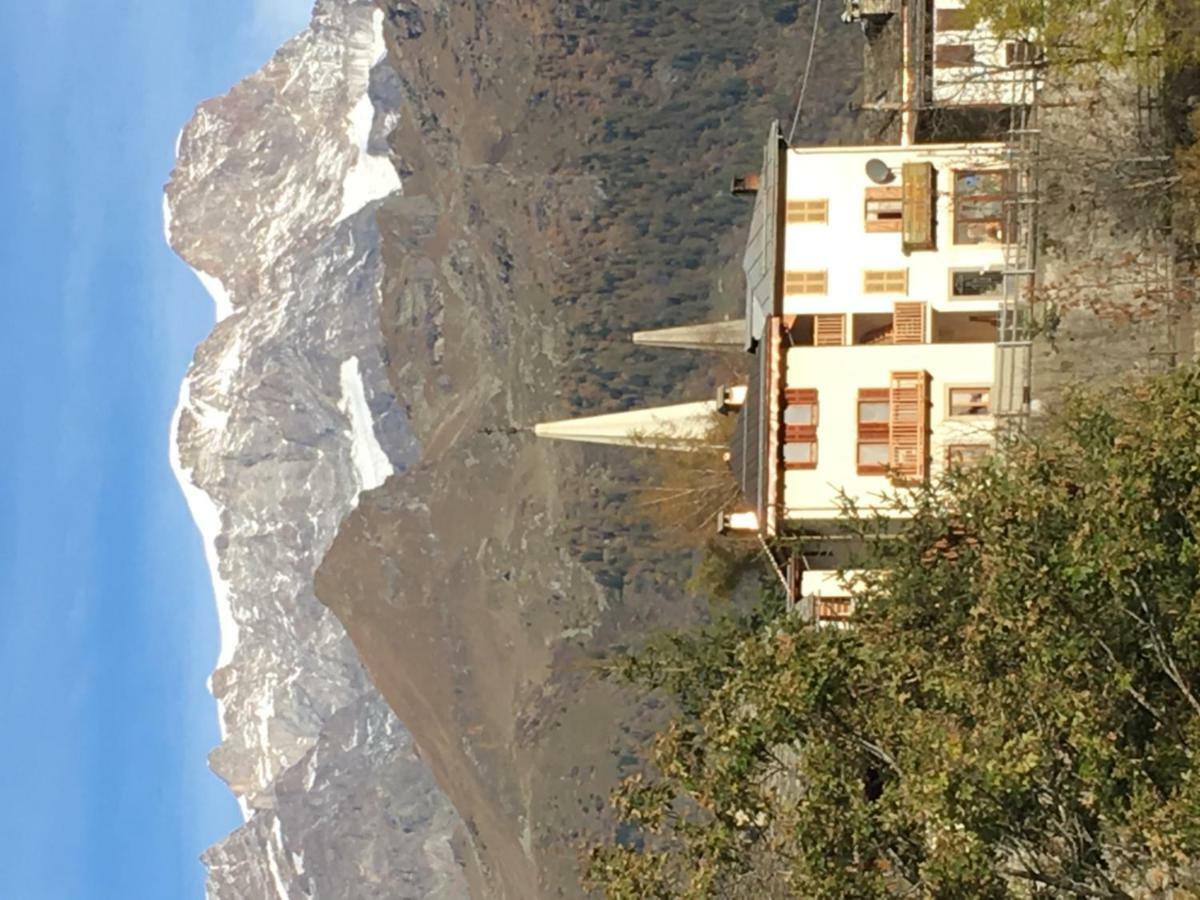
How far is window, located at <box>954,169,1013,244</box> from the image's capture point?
147ft

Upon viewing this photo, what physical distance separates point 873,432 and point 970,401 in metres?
2.84

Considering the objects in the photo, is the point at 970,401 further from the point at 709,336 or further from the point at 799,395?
the point at 709,336

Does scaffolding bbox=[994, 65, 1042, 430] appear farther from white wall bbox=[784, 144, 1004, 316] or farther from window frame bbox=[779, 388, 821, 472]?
window frame bbox=[779, 388, 821, 472]

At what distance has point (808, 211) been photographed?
4631 cm

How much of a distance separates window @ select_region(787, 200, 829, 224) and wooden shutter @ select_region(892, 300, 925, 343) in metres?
3.54

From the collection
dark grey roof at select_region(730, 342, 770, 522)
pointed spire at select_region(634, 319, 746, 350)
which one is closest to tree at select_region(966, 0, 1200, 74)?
dark grey roof at select_region(730, 342, 770, 522)

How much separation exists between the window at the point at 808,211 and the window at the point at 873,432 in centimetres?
549

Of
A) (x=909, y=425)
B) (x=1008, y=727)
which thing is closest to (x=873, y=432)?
(x=909, y=425)

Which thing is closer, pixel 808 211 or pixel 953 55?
pixel 953 55

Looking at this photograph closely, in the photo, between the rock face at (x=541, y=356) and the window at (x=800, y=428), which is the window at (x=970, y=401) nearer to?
the window at (x=800, y=428)

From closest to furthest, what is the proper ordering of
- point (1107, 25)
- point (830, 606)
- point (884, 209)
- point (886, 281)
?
point (1107, 25)
point (886, 281)
point (884, 209)
point (830, 606)

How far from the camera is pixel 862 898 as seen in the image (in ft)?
81.3

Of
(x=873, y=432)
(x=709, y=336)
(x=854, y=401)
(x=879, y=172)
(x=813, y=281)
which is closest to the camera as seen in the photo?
(x=873, y=432)

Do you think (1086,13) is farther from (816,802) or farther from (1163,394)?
(816,802)
